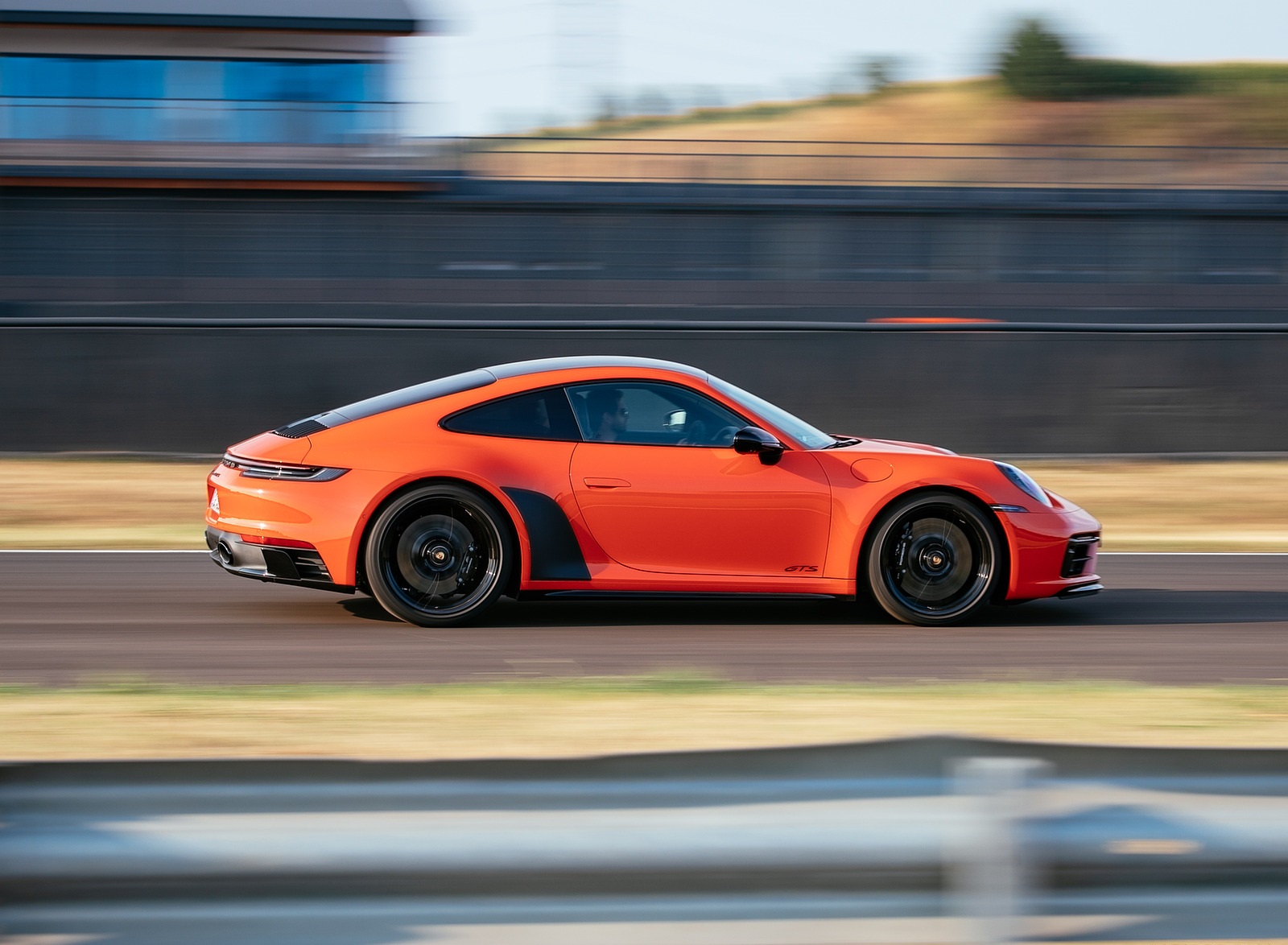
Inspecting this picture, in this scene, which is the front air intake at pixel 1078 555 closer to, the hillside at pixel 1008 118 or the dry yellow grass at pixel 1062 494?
the dry yellow grass at pixel 1062 494

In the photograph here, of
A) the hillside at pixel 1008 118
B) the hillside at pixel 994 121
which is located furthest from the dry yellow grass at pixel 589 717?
the hillside at pixel 1008 118

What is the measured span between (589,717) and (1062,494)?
8.82 m

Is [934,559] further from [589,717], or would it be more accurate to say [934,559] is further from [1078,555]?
[589,717]

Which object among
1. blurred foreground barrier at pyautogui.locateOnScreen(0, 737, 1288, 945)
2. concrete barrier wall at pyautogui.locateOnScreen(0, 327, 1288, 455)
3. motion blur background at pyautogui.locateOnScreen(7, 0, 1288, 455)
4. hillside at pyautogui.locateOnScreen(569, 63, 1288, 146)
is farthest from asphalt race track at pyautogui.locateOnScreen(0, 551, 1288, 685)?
hillside at pyautogui.locateOnScreen(569, 63, 1288, 146)

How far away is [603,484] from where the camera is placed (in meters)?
7.29

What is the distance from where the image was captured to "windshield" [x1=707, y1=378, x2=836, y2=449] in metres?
7.57

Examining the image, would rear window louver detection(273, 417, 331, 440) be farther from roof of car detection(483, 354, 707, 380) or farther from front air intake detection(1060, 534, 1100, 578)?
front air intake detection(1060, 534, 1100, 578)

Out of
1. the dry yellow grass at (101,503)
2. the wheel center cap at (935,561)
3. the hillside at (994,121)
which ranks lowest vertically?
the dry yellow grass at (101,503)

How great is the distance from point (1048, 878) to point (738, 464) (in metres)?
4.61

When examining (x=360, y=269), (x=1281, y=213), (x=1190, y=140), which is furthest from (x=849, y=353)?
(x=1190, y=140)

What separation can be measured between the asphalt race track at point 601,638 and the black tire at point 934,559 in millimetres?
144

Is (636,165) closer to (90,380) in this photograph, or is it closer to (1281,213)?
(1281,213)

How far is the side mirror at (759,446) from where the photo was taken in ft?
24.1

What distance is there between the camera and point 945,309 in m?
29.3
